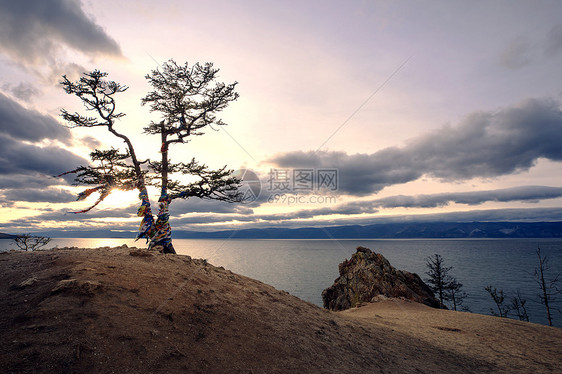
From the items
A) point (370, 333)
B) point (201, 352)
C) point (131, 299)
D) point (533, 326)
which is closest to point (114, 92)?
point (131, 299)

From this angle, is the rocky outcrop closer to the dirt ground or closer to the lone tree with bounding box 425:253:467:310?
the dirt ground

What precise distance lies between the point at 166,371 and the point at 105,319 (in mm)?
2148

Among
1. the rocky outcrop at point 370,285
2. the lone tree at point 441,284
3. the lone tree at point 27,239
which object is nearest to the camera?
the lone tree at point 27,239

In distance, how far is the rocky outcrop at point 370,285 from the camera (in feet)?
89.7

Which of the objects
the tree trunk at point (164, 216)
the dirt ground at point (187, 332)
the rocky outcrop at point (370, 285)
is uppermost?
the tree trunk at point (164, 216)

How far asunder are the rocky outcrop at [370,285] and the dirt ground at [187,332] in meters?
13.9

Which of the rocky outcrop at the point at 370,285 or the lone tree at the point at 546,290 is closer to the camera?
the rocky outcrop at the point at 370,285

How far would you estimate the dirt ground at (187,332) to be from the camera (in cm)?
540

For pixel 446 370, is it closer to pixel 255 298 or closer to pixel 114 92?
pixel 255 298

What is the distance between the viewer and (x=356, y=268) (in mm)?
30938

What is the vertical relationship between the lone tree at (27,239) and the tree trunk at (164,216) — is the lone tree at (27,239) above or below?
below

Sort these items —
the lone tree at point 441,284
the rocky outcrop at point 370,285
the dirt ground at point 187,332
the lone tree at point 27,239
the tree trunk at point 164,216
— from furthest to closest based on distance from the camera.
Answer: the lone tree at point 441,284
the rocky outcrop at point 370,285
the lone tree at point 27,239
the tree trunk at point 164,216
the dirt ground at point 187,332

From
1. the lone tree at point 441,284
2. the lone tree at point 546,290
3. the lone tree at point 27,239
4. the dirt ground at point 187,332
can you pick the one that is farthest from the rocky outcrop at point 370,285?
the lone tree at point 27,239

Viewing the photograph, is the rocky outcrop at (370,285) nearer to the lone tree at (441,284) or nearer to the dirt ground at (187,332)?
the dirt ground at (187,332)
